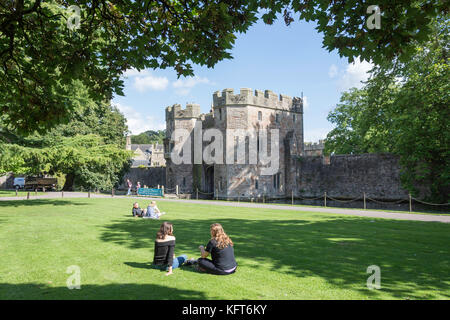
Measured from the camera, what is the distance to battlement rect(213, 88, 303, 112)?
3288cm

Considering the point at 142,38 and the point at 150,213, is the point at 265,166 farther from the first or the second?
the point at 142,38

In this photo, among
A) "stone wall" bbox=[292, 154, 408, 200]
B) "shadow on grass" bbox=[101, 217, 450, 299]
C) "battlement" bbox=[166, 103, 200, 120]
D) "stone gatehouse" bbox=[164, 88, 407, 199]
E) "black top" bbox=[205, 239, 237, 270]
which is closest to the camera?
"shadow on grass" bbox=[101, 217, 450, 299]

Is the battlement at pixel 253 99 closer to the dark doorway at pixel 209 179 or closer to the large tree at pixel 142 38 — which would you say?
the dark doorway at pixel 209 179

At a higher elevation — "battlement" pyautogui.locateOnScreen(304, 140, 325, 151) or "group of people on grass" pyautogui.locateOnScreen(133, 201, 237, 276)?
"battlement" pyautogui.locateOnScreen(304, 140, 325, 151)

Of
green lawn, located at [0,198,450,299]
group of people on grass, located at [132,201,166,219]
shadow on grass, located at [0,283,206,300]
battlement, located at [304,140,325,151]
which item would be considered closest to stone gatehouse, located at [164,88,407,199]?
group of people on grass, located at [132,201,166,219]

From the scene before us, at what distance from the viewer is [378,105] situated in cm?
2381

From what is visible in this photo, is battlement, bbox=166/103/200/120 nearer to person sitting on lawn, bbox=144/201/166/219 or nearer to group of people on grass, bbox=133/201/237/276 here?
person sitting on lawn, bbox=144/201/166/219

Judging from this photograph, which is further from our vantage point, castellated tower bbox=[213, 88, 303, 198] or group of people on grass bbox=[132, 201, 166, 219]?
castellated tower bbox=[213, 88, 303, 198]

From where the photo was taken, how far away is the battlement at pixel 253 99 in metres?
32.9

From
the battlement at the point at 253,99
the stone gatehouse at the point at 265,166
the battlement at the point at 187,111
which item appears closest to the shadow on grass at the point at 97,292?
the stone gatehouse at the point at 265,166

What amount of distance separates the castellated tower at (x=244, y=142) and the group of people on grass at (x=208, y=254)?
25494mm

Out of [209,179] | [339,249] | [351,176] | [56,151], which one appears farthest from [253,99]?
[339,249]

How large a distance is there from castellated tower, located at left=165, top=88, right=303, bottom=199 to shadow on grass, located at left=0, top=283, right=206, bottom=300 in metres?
26.8
